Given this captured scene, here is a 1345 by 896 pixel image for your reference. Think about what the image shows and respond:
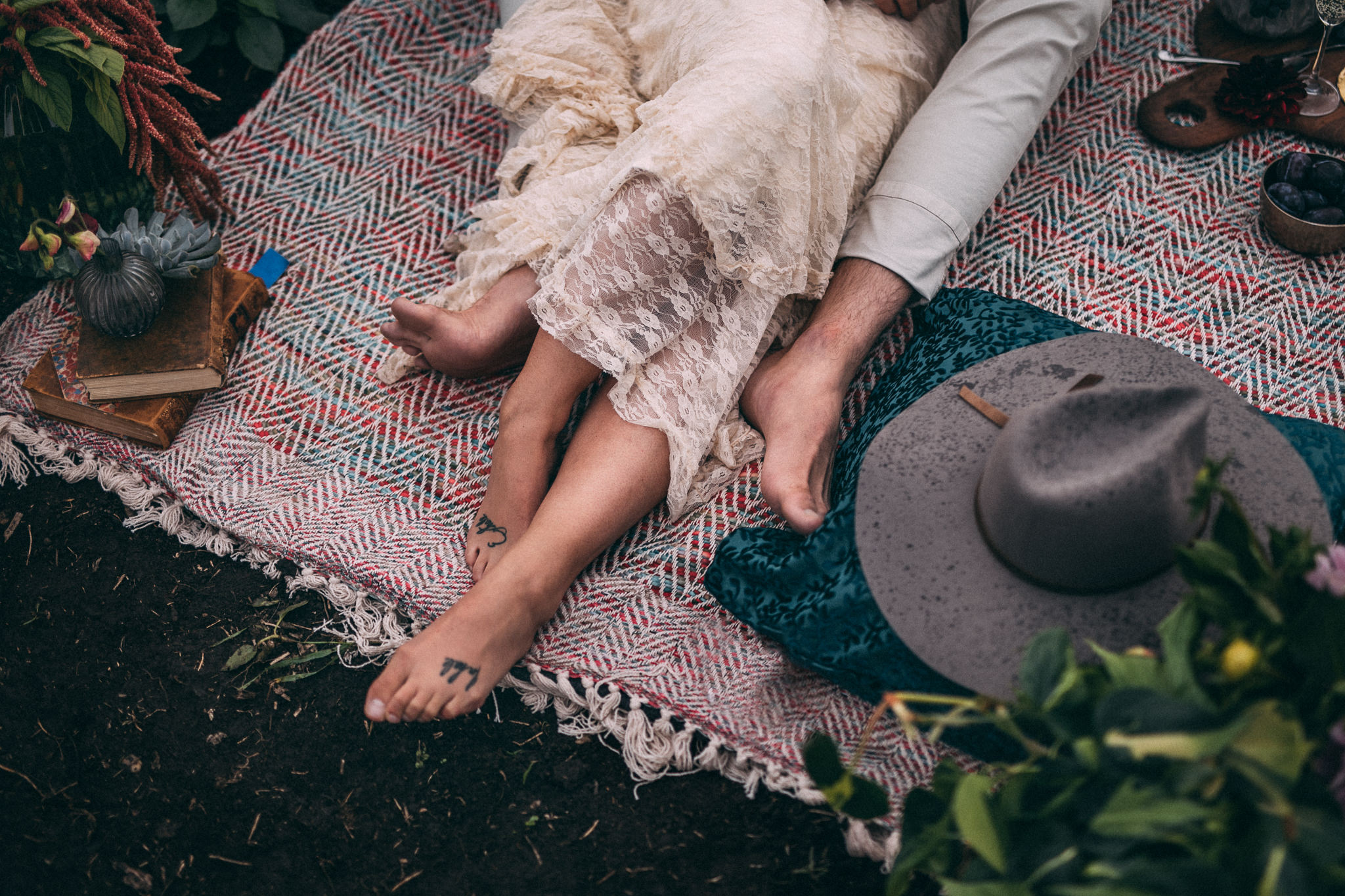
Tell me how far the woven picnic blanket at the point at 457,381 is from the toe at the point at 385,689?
0.41 feet

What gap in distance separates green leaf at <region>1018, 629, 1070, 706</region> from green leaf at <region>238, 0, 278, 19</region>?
179 cm

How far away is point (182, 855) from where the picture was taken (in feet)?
3.50

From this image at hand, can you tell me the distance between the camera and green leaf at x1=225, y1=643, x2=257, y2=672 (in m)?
1.20

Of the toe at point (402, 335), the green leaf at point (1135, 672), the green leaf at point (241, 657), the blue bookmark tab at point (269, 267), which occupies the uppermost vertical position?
the green leaf at point (1135, 672)

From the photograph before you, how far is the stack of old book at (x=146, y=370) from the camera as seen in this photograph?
4.15 feet

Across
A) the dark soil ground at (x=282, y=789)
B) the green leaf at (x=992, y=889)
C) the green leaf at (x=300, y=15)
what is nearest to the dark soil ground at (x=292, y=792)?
the dark soil ground at (x=282, y=789)

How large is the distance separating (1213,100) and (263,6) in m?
1.80

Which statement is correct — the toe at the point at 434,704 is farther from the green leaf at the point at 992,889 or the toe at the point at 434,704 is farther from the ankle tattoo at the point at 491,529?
the green leaf at the point at 992,889

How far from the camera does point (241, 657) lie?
47.3 inches

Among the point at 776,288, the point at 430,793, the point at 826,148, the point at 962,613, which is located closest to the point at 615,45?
the point at 826,148

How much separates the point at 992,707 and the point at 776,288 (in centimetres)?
60

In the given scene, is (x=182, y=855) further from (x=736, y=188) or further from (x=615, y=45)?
(x=615, y=45)

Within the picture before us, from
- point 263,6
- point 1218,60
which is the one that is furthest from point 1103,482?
point 263,6

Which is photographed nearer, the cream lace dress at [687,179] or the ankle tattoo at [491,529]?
the cream lace dress at [687,179]
